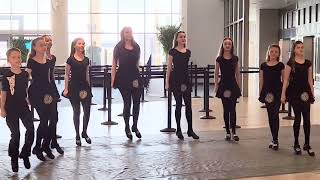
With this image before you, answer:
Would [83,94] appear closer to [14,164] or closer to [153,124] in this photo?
[14,164]

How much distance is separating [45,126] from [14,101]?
823 mm

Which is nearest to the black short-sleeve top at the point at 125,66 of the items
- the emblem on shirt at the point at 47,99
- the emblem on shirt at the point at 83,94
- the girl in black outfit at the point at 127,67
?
the girl in black outfit at the point at 127,67

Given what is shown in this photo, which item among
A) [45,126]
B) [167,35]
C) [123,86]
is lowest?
[45,126]

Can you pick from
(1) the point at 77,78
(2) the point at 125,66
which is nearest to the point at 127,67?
(2) the point at 125,66

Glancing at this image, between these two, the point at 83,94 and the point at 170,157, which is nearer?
the point at 170,157

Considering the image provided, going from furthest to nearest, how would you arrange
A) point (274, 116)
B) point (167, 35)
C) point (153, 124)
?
point (167, 35) < point (153, 124) < point (274, 116)

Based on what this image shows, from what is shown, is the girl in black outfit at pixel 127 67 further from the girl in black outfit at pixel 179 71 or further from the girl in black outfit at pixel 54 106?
the girl in black outfit at pixel 54 106

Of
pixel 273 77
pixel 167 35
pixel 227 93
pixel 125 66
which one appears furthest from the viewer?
pixel 167 35

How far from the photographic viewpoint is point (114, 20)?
32.6 m

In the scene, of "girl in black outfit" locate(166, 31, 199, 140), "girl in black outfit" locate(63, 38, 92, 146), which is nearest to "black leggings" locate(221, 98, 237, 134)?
"girl in black outfit" locate(166, 31, 199, 140)

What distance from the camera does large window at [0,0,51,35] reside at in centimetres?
3241

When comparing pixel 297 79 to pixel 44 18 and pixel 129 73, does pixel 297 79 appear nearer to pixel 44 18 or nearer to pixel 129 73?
pixel 129 73

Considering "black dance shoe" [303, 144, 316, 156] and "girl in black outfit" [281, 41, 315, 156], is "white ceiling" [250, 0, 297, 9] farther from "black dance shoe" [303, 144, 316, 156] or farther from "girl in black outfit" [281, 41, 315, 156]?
"black dance shoe" [303, 144, 316, 156]

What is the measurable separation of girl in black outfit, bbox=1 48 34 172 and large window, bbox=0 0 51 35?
2732cm
